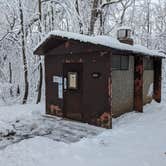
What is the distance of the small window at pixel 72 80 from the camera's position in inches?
272

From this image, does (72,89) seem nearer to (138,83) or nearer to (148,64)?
(138,83)

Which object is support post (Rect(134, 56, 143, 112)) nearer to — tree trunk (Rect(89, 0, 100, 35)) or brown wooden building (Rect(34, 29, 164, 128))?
brown wooden building (Rect(34, 29, 164, 128))

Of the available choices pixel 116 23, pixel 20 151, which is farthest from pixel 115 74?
pixel 116 23

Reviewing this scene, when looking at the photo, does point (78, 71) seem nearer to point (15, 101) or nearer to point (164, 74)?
point (15, 101)

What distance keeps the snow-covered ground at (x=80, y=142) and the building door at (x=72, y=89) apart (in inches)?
15.2

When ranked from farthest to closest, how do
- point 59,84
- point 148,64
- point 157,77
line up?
point 157,77 → point 148,64 → point 59,84

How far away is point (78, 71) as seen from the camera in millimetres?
6875

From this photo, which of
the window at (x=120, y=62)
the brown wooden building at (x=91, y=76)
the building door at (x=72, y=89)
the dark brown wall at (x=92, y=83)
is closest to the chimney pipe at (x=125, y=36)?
the brown wooden building at (x=91, y=76)

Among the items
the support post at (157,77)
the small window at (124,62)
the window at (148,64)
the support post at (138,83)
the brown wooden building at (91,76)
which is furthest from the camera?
the support post at (157,77)

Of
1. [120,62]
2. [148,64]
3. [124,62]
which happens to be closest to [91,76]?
[120,62]

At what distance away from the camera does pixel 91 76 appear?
6.48 m

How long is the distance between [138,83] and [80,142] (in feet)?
12.2

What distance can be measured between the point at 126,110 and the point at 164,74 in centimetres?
1153

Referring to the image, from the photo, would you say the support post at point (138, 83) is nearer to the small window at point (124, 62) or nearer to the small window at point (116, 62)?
the small window at point (124, 62)
